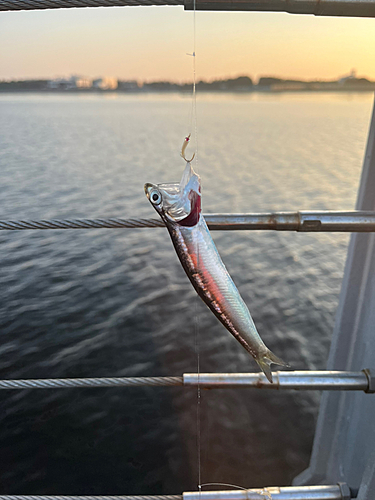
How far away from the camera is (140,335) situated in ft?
29.0

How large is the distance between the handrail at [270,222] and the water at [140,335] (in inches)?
17.4

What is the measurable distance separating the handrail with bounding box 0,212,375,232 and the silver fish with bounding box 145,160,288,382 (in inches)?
12.6

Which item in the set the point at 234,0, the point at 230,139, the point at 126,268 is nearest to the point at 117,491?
the point at 234,0

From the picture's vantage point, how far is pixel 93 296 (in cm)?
1020

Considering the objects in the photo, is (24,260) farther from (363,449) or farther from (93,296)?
(363,449)

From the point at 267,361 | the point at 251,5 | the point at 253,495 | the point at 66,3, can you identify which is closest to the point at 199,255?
the point at 267,361

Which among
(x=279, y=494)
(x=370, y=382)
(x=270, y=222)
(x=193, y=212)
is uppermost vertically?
(x=193, y=212)

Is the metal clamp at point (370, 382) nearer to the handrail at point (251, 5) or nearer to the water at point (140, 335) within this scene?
the water at point (140, 335)

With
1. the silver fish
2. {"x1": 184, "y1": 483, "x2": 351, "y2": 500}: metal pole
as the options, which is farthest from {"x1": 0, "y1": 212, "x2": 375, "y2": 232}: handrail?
{"x1": 184, "y1": 483, "x2": 351, "y2": 500}: metal pole

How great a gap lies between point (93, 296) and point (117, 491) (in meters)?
5.83

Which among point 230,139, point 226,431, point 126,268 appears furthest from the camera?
point 230,139

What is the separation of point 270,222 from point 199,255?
48 centimetres

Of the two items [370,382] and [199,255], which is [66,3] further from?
[370,382]

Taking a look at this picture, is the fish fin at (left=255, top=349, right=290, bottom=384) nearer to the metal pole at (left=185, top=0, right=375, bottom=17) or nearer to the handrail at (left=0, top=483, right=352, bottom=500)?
the handrail at (left=0, top=483, right=352, bottom=500)
